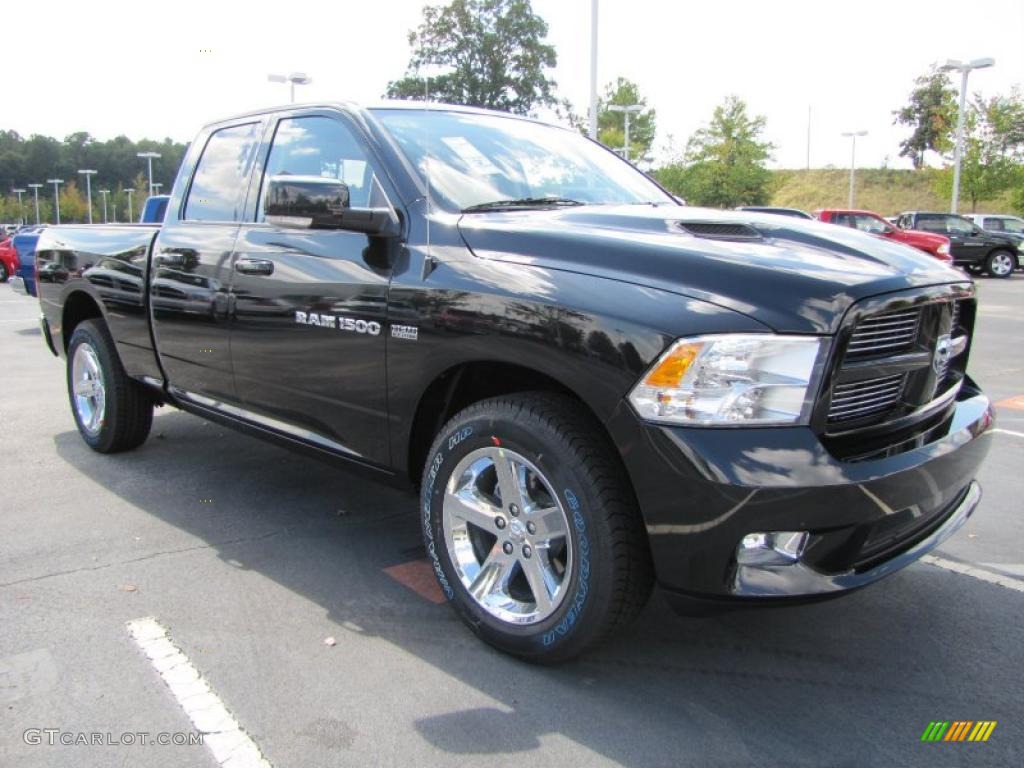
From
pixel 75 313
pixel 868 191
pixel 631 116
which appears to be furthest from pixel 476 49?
pixel 868 191

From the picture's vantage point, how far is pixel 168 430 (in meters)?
5.91

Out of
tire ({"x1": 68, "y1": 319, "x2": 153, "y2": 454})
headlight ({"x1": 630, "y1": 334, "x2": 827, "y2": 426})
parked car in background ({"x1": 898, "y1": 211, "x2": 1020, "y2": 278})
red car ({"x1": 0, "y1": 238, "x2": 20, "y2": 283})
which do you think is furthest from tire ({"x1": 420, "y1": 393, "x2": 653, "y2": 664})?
parked car in background ({"x1": 898, "y1": 211, "x2": 1020, "y2": 278})

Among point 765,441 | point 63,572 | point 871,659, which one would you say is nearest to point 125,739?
point 63,572

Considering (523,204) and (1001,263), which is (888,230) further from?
(523,204)

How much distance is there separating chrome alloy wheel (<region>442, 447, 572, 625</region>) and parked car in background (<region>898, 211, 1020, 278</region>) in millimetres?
24983

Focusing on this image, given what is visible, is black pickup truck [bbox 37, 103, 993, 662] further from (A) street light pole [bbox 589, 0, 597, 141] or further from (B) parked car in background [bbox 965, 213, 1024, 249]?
(B) parked car in background [bbox 965, 213, 1024, 249]

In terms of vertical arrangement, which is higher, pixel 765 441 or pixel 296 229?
pixel 296 229

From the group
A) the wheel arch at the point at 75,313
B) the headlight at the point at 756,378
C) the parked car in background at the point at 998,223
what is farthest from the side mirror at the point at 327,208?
the parked car in background at the point at 998,223

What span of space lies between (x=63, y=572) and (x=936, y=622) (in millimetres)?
3387

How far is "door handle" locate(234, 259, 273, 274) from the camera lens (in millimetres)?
3553

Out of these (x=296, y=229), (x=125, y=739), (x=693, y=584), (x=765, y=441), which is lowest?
(x=125, y=739)

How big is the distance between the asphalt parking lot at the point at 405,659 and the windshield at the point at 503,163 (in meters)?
1.58

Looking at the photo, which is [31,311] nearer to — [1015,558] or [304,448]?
[304,448]

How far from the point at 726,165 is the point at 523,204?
127ft
